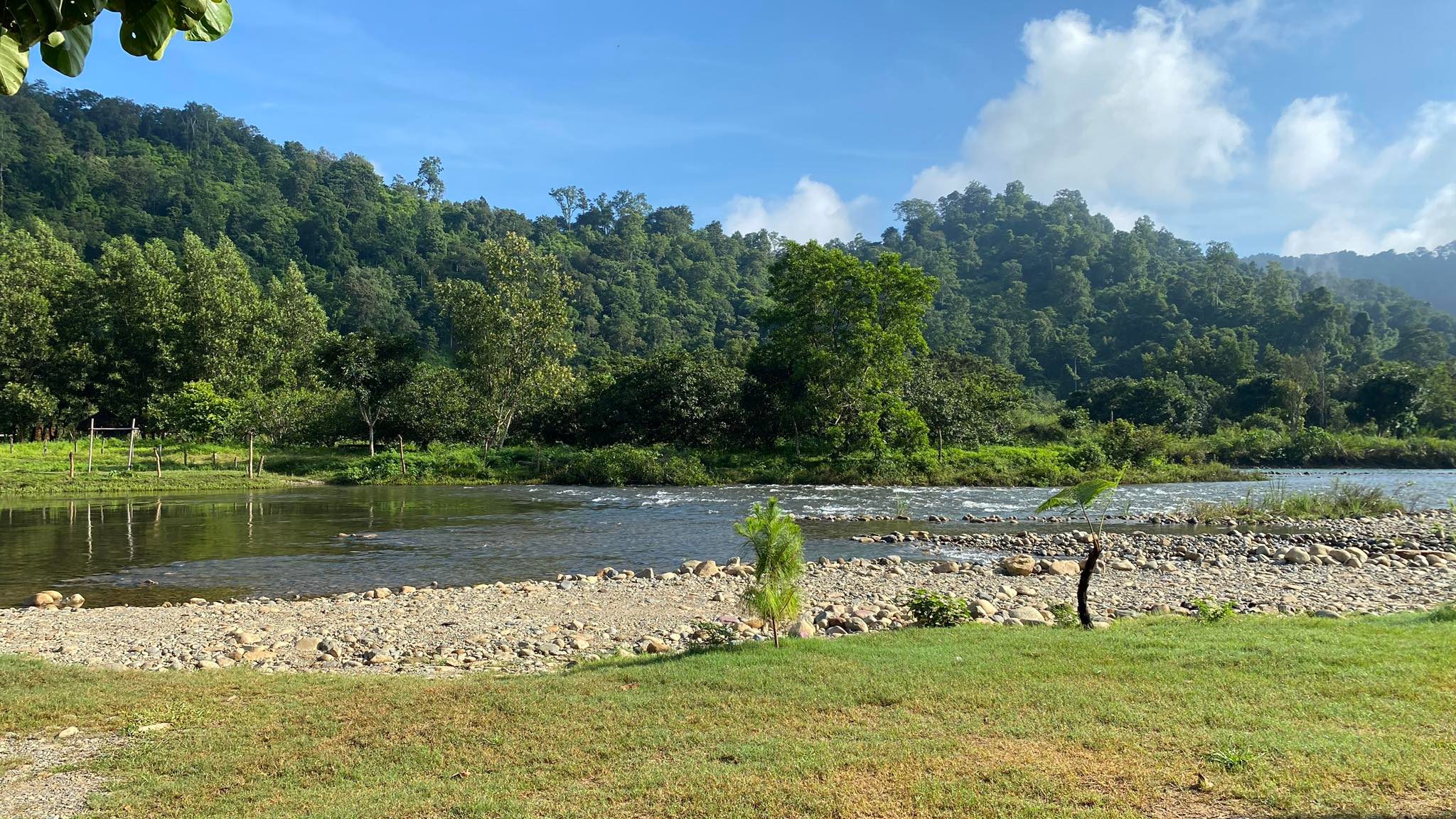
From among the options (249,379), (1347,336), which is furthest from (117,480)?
(1347,336)

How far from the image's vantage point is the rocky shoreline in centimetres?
952

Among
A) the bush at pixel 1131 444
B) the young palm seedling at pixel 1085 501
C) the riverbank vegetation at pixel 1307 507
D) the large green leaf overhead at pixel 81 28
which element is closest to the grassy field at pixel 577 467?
the bush at pixel 1131 444

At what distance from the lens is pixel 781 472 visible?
40531mm

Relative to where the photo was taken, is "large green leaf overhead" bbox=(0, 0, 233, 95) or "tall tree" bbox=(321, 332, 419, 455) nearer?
"large green leaf overhead" bbox=(0, 0, 233, 95)

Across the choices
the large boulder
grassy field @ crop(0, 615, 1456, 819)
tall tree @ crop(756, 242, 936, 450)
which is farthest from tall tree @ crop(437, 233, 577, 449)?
grassy field @ crop(0, 615, 1456, 819)

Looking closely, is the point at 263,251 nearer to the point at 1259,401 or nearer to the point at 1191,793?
the point at 1259,401

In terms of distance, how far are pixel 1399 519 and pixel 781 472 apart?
24259 millimetres

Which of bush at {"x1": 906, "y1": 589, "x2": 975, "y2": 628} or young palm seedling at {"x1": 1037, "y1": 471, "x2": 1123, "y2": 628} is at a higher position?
young palm seedling at {"x1": 1037, "y1": 471, "x2": 1123, "y2": 628}

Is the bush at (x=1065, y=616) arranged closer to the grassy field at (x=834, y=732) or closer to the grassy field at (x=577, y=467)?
the grassy field at (x=834, y=732)

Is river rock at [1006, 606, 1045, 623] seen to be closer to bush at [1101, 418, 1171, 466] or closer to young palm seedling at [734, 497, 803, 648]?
young palm seedling at [734, 497, 803, 648]

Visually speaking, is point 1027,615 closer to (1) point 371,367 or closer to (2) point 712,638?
(2) point 712,638

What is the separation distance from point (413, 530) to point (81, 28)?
73.8 feet

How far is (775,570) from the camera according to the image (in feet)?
27.3

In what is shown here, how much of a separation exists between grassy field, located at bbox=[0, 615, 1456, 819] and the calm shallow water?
844 centimetres
